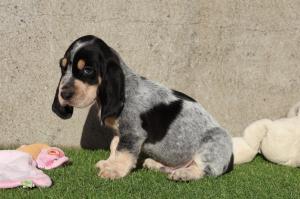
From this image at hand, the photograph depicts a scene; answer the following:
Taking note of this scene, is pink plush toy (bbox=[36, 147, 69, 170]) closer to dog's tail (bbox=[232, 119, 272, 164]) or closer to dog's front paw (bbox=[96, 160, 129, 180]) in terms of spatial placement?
dog's front paw (bbox=[96, 160, 129, 180])

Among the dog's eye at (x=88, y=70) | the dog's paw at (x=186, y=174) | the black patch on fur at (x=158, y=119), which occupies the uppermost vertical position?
the dog's eye at (x=88, y=70)

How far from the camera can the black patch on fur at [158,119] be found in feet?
15.7

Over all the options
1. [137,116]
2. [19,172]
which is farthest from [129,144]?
[19,172]

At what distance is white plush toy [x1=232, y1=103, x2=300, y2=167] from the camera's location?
5.48 m

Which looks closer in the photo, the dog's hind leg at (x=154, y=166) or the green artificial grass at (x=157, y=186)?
the green artificial grass at (x=157, y=186)

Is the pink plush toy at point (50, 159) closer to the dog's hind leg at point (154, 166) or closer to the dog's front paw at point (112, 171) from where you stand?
the dog's front paw at point (112, 171)

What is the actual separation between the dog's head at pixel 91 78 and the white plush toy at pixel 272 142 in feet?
5.10

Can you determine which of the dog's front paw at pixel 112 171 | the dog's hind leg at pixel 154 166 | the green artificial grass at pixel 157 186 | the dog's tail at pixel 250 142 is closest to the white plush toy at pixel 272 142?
the dog's tail at pixel 250 142

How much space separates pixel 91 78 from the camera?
4.52m

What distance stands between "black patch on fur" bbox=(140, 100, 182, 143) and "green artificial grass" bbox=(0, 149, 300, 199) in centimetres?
35

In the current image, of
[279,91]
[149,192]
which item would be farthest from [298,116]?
[149,192]

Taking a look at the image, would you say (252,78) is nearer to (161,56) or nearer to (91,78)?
(161,56)

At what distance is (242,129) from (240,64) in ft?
2.33

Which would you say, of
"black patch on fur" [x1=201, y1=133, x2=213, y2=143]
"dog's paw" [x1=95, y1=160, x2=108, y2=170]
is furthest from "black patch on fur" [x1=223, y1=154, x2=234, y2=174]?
"dog's paw" [x1=95, y1=160, x2=108, y2=170]
